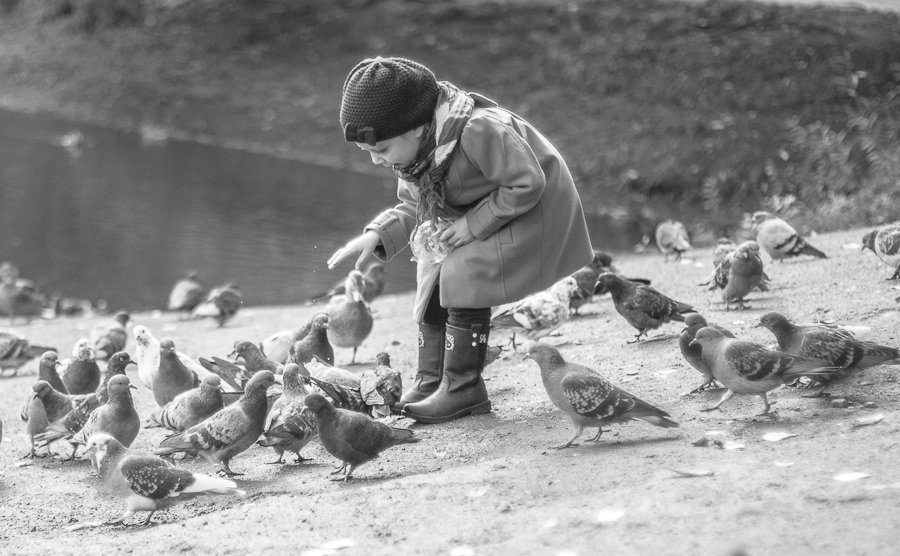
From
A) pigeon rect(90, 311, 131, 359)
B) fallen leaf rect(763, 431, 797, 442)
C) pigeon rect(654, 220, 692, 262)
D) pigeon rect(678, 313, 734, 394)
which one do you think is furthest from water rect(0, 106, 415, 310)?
fallen leaf rect(763, 431, 797, 442)

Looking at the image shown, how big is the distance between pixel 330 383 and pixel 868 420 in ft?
10.4

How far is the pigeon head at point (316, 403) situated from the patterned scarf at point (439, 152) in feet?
3.66

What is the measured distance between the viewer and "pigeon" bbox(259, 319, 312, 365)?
360 inches

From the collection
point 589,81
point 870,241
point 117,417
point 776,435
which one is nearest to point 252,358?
point 117,417

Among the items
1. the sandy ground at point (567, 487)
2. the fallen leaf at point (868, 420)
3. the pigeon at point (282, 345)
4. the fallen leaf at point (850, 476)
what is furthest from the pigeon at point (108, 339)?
the fallen leaf at point (850, 476)

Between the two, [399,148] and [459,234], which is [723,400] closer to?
[459,234]

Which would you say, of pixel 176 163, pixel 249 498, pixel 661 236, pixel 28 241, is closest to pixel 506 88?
pixel 176 163

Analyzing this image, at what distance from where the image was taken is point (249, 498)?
5.83 metres

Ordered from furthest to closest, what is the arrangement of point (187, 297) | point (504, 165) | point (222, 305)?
point (187, 297) < point (222, 305) < point (504, 165)

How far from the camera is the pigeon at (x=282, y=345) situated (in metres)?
9.13

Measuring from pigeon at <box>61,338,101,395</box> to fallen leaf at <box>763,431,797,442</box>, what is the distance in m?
5.58

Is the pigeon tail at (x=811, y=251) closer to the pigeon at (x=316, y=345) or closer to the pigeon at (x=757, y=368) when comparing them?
the pigeon at (x=316, y=345)

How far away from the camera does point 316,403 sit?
19.4 ft

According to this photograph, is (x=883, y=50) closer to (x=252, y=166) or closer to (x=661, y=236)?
(x=661, y=236)
